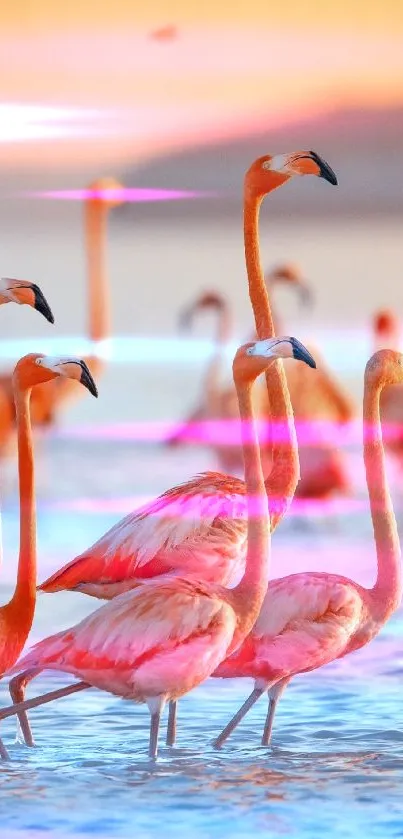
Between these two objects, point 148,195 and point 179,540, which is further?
point 148,195

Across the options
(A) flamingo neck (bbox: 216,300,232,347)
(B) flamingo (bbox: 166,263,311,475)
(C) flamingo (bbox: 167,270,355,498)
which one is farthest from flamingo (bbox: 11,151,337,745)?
(A) flamingo neck (bbox: 216,300,232,347)

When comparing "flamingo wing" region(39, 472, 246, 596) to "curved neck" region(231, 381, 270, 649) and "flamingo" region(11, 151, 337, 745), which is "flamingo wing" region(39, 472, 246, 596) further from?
"curved neck" region(231, 381, 270, 649)

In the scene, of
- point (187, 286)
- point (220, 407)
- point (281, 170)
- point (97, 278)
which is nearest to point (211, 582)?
point (281, 170)

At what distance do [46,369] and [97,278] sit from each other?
4.79 meters

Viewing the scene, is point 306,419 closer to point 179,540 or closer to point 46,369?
point 179,540

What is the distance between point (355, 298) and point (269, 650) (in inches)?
682

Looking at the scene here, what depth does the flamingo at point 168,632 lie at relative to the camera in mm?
3424

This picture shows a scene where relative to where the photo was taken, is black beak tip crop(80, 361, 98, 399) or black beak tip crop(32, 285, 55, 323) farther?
black beak tip crop(32, 285, 55, 323)

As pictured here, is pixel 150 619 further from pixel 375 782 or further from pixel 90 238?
pixel 90 238

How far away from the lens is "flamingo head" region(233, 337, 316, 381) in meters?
3.38

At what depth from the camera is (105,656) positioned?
3459 millimetres

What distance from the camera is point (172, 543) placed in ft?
12.3

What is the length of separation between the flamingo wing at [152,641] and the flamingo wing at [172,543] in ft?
0.67

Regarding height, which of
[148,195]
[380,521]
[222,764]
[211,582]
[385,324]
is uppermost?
[148,195]
